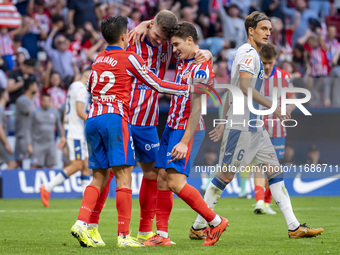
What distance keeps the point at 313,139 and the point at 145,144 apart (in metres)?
9.74

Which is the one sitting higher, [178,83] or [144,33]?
[144,33]

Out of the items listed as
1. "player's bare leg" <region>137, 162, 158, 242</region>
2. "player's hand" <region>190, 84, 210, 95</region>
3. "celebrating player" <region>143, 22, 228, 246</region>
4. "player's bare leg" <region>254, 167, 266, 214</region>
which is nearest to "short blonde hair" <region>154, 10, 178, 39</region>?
"celebrating player" <region>143, 22, 228, 246</region>

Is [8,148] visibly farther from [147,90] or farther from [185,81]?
[185,81]

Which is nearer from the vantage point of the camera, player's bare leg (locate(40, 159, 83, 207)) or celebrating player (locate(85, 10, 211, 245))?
celebrating player (locate(85, 10, 211, 245))

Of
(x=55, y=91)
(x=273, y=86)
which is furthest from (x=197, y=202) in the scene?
→ (x=55, y=91)

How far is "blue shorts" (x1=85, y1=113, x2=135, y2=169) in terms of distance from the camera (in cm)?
648

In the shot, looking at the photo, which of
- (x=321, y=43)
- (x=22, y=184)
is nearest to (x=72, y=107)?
(x=22, y=184)

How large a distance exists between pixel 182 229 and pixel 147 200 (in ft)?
5.20

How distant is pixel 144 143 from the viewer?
7.08 metres

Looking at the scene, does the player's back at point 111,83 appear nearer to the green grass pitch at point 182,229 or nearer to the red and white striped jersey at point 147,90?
the red and white striped jersey at point 147,90

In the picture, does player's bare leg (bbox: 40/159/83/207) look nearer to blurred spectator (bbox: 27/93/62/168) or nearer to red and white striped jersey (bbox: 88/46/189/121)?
blurred spectator (bbox: 27/93/62/168)

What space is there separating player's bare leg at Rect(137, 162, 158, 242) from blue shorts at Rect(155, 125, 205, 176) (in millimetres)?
264

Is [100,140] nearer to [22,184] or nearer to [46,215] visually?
[46,215]

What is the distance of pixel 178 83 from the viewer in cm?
667
